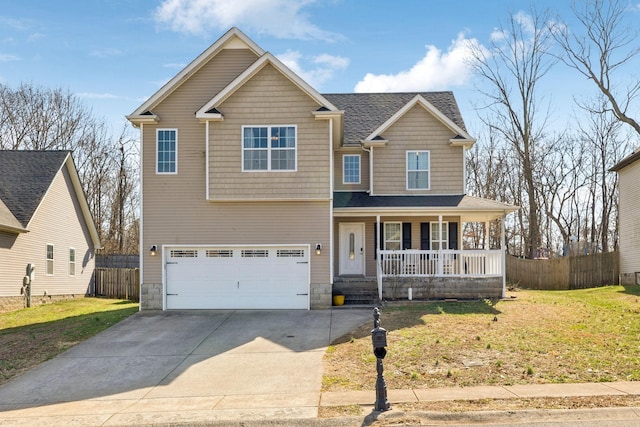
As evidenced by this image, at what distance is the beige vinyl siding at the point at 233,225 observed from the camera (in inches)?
692

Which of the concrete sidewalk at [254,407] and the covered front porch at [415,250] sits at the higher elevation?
the covered front porch at [415,250]

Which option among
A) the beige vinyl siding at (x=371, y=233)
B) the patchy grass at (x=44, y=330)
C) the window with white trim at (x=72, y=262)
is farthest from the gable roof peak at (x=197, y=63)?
the window with white trim at (x=72, y=262)

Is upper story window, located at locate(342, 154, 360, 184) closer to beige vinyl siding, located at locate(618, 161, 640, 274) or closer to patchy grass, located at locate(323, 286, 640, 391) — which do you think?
patchy grass, located at locate(323, 286, 640, 391)

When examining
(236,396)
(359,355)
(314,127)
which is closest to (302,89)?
(314,127)

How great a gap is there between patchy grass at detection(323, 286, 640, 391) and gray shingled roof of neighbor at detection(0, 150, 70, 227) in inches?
575

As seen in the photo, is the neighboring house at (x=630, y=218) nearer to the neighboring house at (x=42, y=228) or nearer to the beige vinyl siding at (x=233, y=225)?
the beige vinyl siding at (x=233, y=225)

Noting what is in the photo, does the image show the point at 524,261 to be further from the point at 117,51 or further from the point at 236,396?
the point at 236,396

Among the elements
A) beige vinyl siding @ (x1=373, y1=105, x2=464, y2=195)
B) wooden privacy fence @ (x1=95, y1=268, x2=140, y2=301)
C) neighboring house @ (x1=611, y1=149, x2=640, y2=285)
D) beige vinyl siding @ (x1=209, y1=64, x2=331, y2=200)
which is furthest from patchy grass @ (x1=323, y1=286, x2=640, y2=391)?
wooden privacy fence @ (x1=95, y1=268, x2=140, y2=301)

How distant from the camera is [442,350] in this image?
37.3 ft

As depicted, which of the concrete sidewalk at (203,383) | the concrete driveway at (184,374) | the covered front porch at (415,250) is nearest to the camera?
the concrete sidewalk at (203,383)

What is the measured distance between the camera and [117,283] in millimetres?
27156

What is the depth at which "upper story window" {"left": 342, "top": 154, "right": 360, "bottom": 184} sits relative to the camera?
71.8 ft

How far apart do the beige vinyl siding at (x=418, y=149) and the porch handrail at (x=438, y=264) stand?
3202 mm

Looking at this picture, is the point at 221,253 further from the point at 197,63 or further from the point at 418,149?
the point at 418,149
